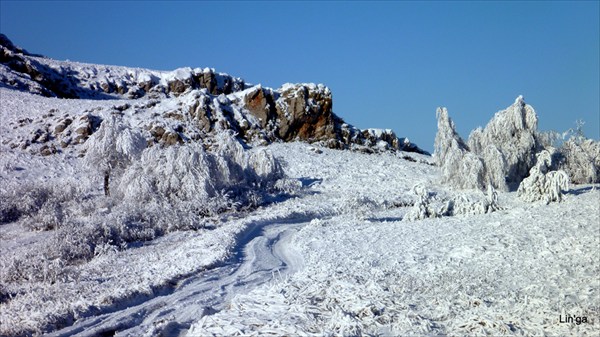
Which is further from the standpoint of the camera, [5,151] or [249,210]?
[5,151]

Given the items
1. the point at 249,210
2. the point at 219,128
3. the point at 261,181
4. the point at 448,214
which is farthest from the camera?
the point at 219,128

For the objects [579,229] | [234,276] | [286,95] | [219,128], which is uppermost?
[286,95]

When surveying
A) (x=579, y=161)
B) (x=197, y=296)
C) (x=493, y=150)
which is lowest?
(x=197, y=296)

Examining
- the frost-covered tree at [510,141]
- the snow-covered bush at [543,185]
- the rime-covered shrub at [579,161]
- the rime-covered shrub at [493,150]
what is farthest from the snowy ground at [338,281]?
the rime-covered shrub at [579,161]

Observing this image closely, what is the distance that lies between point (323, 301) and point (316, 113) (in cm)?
3596

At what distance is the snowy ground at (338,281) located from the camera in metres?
7.99

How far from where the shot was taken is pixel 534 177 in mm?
19109

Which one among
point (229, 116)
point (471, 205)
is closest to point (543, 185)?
point (471, 205)

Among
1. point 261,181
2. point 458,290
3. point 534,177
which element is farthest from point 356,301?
point 261,181

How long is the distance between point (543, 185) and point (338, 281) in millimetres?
12131

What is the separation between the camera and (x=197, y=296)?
35.4ft

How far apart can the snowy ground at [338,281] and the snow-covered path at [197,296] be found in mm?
35

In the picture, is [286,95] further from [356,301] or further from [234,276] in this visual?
[356,301]

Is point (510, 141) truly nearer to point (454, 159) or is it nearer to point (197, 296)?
point (454, 159)
